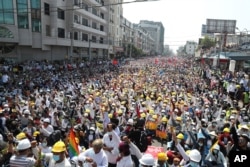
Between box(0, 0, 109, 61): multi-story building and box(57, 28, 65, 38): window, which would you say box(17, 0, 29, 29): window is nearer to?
box(0, 0, 109, 61): multi-story building

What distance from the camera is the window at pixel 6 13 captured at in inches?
795

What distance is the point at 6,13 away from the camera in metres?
20.8

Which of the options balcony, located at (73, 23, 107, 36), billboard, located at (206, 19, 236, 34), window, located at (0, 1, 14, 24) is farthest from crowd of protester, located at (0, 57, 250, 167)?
billboard, located at (206, 19, 236, 34)

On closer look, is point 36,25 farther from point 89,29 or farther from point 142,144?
point 142,144

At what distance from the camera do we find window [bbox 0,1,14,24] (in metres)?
20.2

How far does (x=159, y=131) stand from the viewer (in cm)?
848

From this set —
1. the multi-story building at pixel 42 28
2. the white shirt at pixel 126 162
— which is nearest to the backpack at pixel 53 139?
the white shirt at pixel 126 162

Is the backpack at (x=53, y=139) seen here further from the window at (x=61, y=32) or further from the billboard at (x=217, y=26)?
the billboard at (x=217, y=26)

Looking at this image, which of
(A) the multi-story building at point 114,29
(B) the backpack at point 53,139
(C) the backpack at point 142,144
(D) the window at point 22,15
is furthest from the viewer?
(A) the multi-story building at point 114,29

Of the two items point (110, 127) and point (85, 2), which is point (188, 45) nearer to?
point (85, 2)

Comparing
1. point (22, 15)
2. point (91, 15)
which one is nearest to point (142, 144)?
point (22, 15)

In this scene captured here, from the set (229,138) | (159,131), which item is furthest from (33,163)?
(159,131)

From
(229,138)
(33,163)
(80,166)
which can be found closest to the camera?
(33,163)

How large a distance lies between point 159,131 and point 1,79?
1087 centimetres
